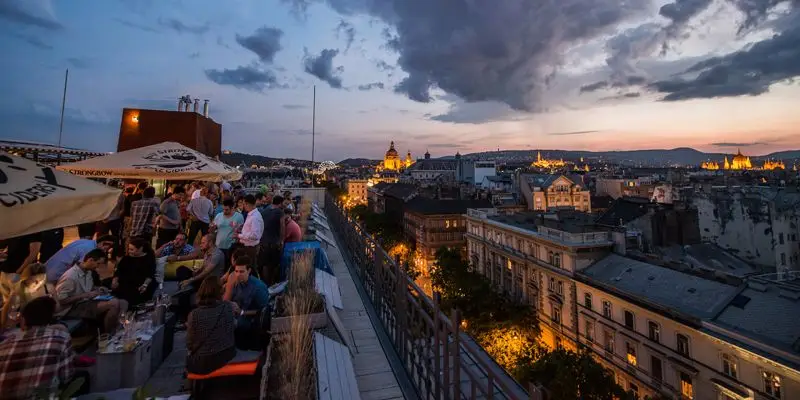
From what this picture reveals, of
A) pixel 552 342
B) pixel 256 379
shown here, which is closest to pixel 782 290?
pixel 552 342

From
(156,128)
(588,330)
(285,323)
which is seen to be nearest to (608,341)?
(588,330)

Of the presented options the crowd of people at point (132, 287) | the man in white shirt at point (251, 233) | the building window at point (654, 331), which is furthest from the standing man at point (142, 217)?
the building window at point (654, 331)

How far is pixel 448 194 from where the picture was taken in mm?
74312

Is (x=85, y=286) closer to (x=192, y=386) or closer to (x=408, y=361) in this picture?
(x=192, y=386)

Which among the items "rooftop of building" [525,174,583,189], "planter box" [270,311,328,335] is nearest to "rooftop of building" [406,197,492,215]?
"rooftop of building" [525,174,583,189]

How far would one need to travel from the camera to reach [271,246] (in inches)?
291

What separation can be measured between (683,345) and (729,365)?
2300mm

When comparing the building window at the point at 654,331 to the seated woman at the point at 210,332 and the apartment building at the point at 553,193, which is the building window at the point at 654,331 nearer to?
the seated woman at the point at 210,332

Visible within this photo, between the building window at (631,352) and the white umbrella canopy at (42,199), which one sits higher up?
the white umbrella canopy at (42,199)

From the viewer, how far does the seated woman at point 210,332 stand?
387 cm

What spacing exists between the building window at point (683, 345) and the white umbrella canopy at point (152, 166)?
23.5 metres

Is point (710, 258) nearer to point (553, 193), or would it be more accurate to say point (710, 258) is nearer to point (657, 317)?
point (657, 317)

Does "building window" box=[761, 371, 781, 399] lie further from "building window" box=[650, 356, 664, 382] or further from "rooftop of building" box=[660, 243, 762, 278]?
"rooftop of building" box=[660, 243, 762, 278]

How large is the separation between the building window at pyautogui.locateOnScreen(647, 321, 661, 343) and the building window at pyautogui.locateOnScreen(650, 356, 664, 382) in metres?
1.24
